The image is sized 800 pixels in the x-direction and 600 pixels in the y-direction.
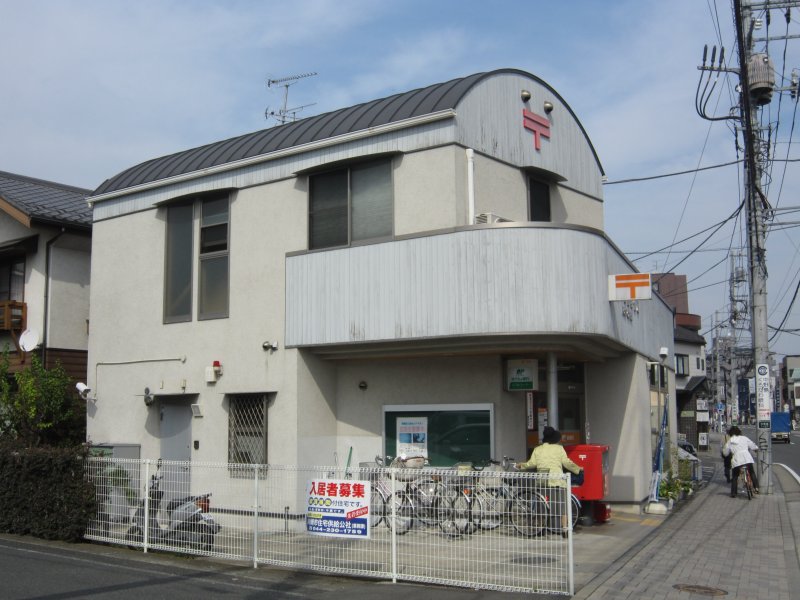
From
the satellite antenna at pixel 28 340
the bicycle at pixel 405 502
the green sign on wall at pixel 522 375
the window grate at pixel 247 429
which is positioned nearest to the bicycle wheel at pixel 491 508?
the bicycle at pixel 405 502

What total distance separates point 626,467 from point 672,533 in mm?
2467

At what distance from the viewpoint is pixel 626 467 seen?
14.8m

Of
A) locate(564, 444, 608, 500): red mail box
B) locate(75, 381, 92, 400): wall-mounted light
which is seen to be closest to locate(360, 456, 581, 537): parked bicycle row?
locate(564, 444, 608, 500): red mail box

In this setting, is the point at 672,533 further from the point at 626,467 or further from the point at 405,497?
the point at 405,497

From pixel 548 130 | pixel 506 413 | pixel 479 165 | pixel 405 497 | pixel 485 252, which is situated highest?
pixel 548 130

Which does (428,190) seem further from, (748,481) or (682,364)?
(682,364)

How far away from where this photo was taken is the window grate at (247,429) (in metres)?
13.8

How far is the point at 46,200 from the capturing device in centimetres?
2028

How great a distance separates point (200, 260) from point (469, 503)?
8.38 meters

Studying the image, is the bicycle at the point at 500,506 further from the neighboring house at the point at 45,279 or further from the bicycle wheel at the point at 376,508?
the neighboring house at the point at 45,279

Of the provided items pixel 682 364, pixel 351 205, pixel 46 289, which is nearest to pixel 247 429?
pixel 351 205

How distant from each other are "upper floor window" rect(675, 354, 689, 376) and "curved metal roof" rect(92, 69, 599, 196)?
4247 centimetres

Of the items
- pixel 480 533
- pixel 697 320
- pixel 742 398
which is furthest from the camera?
pixel 742 398

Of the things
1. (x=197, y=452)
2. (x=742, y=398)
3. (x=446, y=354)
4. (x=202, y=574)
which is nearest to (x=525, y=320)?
(x=446, y=354)
